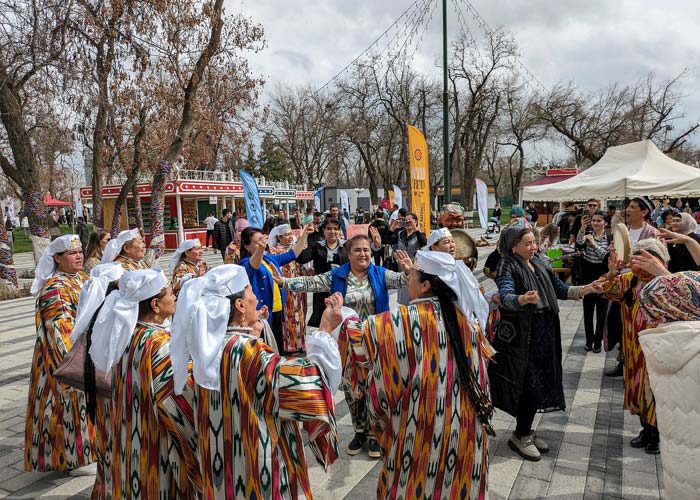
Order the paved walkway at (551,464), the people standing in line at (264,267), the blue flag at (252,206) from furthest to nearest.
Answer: the blue flag at (252,206)
the people standing in line at (264,267)
the paved walkway at (551,464)

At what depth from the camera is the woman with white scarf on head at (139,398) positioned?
2.21m

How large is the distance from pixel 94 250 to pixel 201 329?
399cm

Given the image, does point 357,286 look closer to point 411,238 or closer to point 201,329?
point 201,329

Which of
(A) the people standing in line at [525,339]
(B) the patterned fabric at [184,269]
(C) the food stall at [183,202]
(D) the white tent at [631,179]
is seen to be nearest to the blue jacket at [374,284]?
(A) the people standing in line at [525,339]

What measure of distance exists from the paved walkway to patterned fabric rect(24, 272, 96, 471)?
200mm

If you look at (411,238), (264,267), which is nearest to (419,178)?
(411,238)

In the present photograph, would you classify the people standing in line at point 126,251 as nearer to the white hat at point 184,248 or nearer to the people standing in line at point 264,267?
the white hat at point 184,248

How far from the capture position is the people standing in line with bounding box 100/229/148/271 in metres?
4.58

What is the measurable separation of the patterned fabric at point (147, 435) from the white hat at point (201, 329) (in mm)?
287

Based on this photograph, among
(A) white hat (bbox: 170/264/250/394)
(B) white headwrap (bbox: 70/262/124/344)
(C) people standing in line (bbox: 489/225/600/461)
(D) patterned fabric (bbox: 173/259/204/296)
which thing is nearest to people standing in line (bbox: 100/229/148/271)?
(D) patterned fabric (bbox: 173/259/204/296)

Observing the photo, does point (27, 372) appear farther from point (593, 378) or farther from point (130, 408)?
point (593, 378)

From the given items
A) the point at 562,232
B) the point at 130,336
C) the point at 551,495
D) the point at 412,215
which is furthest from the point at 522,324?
the point at 562,232

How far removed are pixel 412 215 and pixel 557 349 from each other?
387 centimetres

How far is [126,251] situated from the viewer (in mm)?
4660
